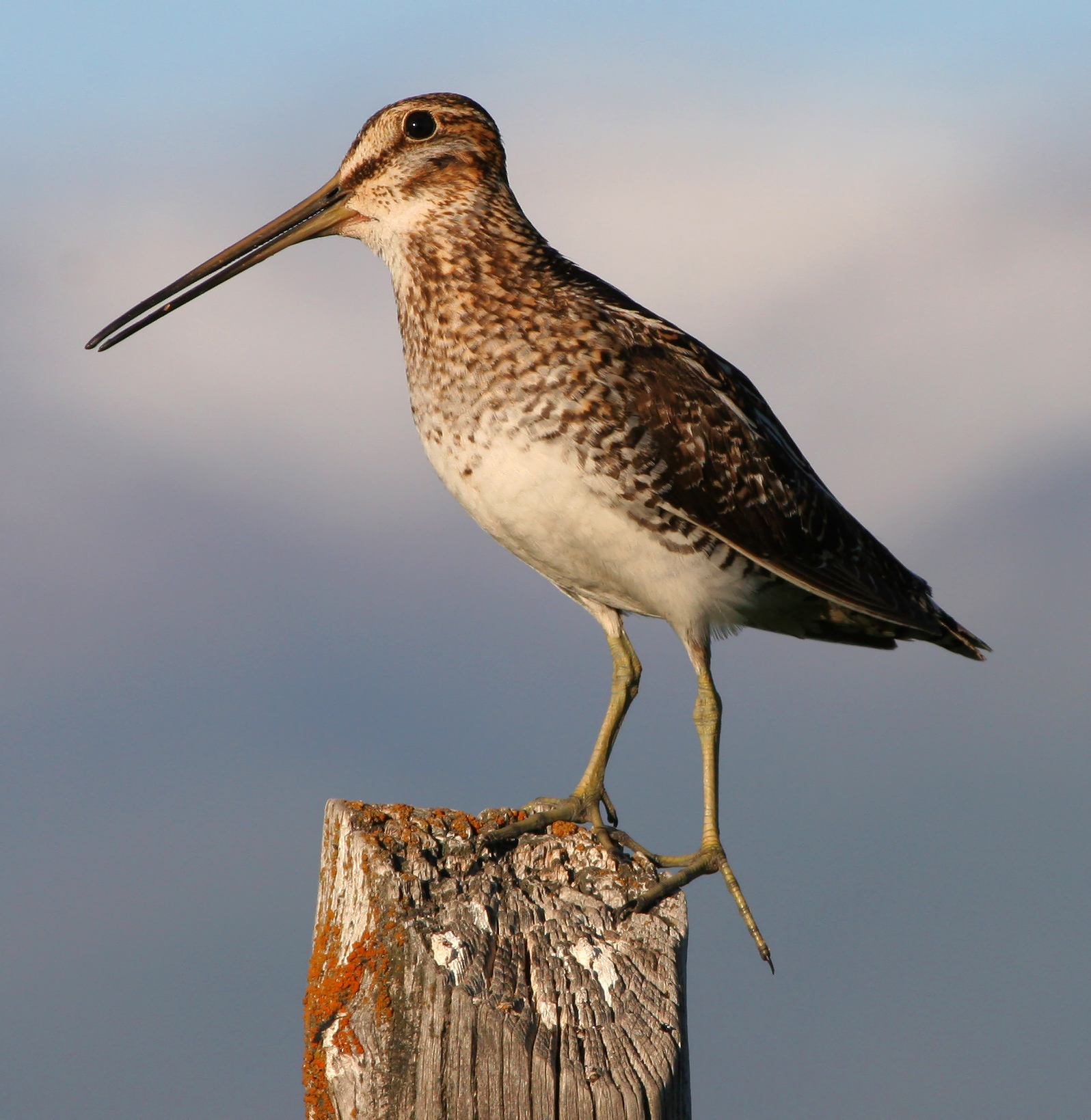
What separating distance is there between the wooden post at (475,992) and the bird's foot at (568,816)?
15.9 inches

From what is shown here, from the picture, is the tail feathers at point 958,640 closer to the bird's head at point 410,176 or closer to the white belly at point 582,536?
the white belly at point 582,536

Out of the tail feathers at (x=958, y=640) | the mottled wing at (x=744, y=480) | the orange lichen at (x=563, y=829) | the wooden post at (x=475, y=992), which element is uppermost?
the mottled wing at (x=744, y=480)

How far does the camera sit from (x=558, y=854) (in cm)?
434

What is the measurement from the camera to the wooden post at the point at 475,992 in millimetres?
3465

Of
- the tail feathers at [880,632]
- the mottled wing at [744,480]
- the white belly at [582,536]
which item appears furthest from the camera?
the tail feathers at [880,632]

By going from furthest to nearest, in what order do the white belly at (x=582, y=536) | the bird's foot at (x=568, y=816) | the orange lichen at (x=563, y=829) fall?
the white belly at (x=582, y=536) < the bird's foot at (x=568, y=816) < the orange lichen at (x=563, y=829)

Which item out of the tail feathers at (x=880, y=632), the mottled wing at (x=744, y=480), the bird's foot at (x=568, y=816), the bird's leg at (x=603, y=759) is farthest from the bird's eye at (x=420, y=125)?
the bird's foot at (x=568, y=816)

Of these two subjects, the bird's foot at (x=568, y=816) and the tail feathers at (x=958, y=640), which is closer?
the bird's foot at (x=568, y=816)

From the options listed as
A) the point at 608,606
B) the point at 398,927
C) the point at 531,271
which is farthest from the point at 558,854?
the point at 531,271

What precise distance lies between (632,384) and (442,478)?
0.88m

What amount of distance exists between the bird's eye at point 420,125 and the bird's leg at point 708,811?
7.92 ft

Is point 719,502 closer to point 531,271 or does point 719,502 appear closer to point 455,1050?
point 531,271

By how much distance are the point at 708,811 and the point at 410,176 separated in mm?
2952

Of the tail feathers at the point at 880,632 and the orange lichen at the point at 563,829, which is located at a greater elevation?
the tail feathers at the point at 880,632
